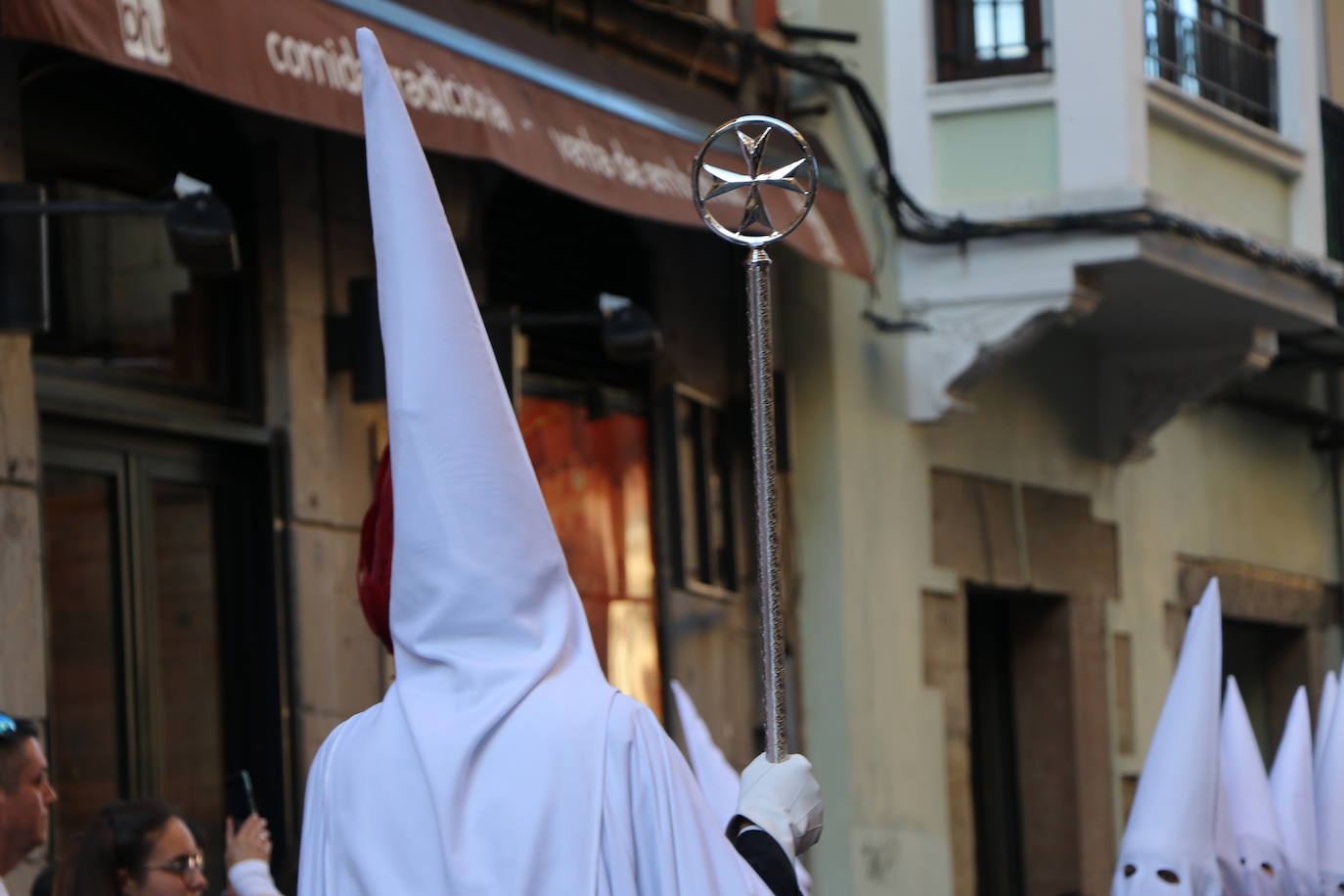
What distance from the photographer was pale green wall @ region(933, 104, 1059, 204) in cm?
1212

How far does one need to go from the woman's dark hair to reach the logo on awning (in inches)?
93.7

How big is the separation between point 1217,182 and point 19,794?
9.54 m

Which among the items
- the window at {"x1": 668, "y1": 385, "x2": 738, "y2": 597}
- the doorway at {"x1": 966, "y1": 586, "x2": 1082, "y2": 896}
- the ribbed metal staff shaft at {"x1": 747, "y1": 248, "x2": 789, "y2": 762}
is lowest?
the doorway at {"x1": 966, "y1": 586, "x2": 1082, "y2": 896}

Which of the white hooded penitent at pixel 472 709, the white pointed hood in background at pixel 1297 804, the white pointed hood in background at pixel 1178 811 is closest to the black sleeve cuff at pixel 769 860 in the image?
the white hooded penitent at pixel 472 709

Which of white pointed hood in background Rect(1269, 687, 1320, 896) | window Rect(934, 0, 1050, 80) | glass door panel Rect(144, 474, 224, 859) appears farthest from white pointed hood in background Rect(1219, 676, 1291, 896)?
window Rect(934, 0, 1050, 80)

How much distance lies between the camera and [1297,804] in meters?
7.86

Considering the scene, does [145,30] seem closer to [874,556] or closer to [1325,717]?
[1325,717]

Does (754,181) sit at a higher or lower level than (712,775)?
higher

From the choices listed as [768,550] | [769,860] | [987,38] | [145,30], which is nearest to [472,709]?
[769,860]

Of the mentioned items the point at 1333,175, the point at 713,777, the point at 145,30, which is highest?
the point at 1333,175

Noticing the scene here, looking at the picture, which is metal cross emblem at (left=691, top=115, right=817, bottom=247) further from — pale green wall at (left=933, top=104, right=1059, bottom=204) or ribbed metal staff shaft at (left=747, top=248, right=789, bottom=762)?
pale green wall at (left=933, top=104, right=1059, bottom=204)

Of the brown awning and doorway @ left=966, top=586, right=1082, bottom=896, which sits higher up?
the brown awning

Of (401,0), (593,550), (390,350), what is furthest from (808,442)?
(390,350)

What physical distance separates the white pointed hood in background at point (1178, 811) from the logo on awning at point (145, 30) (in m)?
3.38
